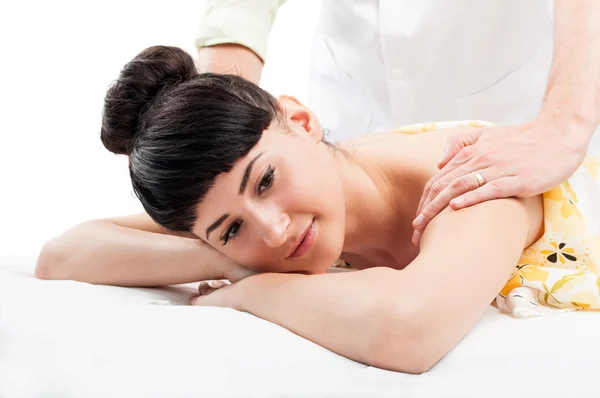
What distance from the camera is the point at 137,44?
2.77 m

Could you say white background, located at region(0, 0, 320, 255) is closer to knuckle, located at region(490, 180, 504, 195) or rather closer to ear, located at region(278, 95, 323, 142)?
ear, located at region(278, 95, 323, 142)

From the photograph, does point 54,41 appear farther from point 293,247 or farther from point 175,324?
point 175,324

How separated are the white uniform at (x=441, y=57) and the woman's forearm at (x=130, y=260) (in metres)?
0.72

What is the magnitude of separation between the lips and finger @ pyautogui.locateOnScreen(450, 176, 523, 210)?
244 millimetres

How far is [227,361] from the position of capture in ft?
3.19

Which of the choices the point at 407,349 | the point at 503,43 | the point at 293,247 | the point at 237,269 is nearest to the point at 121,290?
the point at 237,269

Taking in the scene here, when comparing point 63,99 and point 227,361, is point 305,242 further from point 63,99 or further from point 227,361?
point 63,99

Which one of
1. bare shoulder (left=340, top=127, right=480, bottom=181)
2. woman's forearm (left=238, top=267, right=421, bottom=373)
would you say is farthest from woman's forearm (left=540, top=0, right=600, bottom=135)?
woman's forearm (left=238, top=267, right=421, bottom=373)

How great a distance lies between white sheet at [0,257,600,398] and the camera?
3.05 feet

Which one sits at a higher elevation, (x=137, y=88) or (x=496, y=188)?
(x=137, y=88)

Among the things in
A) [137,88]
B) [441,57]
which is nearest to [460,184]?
[137,88]

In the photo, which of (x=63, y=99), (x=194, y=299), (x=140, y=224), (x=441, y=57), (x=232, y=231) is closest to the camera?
A: (x=232, y=231)

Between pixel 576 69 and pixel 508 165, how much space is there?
10.1 inches

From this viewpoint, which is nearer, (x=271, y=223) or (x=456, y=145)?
(x=271, y=223)
